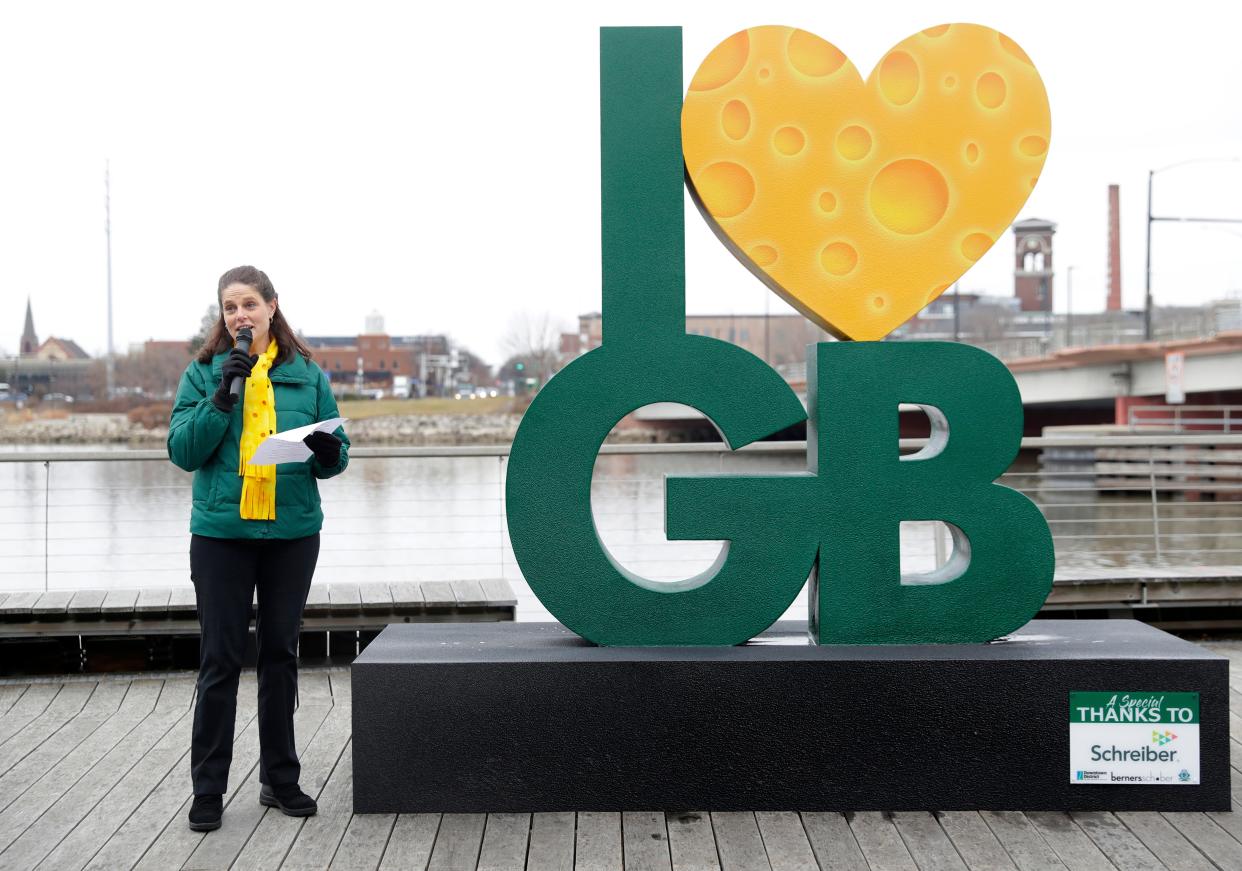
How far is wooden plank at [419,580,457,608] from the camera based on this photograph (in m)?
5.37

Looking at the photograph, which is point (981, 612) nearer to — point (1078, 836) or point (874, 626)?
point (874, 626)

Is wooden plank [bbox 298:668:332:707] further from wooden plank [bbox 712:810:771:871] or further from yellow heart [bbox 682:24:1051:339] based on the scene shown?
yellow heart [bbox 682:24:1051:339]

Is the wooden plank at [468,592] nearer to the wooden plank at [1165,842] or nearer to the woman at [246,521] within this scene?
the woman at [246,521]

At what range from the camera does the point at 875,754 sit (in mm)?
3521

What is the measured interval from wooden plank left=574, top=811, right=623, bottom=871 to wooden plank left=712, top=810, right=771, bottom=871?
0.99 feet

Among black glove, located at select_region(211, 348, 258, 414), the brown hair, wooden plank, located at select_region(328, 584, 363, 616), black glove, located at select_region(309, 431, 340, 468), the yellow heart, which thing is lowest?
wooden plank, located at select_region(328, 584, 363, 616)

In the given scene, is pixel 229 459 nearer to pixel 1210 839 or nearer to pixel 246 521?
pixel 246 521

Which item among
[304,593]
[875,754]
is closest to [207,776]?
[304,593]

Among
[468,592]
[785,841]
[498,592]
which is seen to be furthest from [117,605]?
[785,841]

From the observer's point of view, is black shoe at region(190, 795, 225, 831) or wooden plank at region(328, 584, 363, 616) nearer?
black shoe at region(190, 795, 225, 831)

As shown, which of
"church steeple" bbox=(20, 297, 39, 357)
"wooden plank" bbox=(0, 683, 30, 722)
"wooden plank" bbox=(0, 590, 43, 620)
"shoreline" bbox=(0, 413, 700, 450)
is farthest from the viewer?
"church steeple" bbox=(20, 297, 39, 357)

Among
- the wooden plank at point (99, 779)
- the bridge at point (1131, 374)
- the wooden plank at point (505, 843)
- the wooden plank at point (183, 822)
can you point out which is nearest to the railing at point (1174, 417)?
the bridge at point (1131, 374)

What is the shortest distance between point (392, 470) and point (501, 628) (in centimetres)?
2031

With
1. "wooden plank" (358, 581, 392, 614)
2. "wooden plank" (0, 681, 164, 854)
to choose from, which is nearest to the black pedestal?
"wooden plank" (0, 681, 164, 854)
